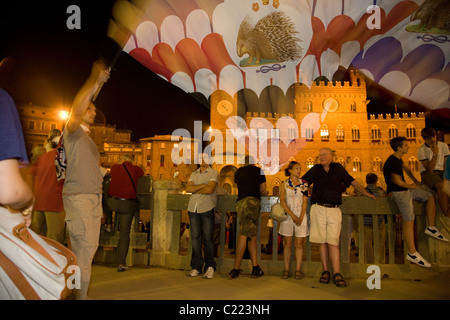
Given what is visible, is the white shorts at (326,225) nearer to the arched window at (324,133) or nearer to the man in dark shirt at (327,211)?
the man in dark shirt at (327,211)

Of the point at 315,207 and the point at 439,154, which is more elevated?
the point at 439,154

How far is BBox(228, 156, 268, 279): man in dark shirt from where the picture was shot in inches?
180

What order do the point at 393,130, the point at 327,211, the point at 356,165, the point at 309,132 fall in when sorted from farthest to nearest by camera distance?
1. the point at 309,132
2. the point at 393,130
3. the point at 356,165
4. the point at 327,211

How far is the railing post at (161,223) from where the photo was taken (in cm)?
508

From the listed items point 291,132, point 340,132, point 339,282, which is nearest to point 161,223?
point 339,282

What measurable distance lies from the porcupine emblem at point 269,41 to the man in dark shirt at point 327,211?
13576mm

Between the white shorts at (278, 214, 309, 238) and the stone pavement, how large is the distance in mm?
695

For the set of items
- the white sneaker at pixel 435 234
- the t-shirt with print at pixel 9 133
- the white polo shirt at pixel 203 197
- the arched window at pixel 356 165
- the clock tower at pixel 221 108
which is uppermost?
the clock tower at pixel 221 108

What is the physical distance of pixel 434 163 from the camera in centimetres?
505

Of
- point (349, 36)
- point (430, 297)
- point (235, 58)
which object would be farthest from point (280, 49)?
point (430, 297)

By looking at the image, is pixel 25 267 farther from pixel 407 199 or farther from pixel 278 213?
pixel 407 199

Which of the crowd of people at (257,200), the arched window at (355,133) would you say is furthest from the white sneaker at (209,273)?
the arched window at (355,133)

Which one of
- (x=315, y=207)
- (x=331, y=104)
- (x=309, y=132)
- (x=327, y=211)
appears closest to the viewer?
(x=327, y=211)

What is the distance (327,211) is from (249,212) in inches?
48.2
